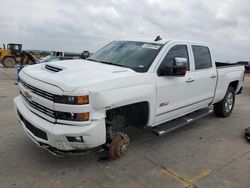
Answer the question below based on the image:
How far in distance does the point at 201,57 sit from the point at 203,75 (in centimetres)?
46

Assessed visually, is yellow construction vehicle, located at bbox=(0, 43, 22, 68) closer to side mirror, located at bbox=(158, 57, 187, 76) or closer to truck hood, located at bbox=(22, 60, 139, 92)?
truck hood, located at bbox=(22, 60, 139, 92)

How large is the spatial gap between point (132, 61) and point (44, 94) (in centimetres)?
165

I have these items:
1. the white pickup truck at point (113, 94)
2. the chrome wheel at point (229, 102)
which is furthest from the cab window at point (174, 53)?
the chrome wheel at point (229, 102)

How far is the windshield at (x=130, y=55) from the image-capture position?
4.29 metres

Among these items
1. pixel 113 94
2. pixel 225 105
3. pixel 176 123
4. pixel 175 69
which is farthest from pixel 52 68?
pixel 225 105

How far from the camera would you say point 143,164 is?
156 inches

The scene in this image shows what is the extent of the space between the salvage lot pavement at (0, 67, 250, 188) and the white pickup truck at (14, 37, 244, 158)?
0.36 m

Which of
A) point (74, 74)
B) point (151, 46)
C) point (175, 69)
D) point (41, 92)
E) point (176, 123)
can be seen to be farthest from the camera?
point (176, 123)

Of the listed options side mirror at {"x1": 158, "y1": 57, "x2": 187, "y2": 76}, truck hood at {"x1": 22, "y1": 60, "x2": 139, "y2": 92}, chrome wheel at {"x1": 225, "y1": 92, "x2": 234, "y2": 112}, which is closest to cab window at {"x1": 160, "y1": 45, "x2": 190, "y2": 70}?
side mirror at {"x1": 158, "y1": 57, "x2": 187, "y2": 76}

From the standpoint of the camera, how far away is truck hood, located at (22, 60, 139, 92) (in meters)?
3.24

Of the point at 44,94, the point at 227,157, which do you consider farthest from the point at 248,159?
the point at 44,94

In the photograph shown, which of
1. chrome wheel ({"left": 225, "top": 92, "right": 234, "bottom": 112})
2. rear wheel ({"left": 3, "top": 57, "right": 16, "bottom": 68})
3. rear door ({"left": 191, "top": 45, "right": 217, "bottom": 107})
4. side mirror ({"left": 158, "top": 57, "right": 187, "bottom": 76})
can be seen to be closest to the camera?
side mirror ({"left": 158, "top": 57, "right": 187, "bottom": 76})

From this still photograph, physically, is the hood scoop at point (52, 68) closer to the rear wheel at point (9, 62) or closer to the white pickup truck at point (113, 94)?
the white pickup truck at point (113, 94)

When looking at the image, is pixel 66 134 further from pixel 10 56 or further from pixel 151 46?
pixel 10 56
